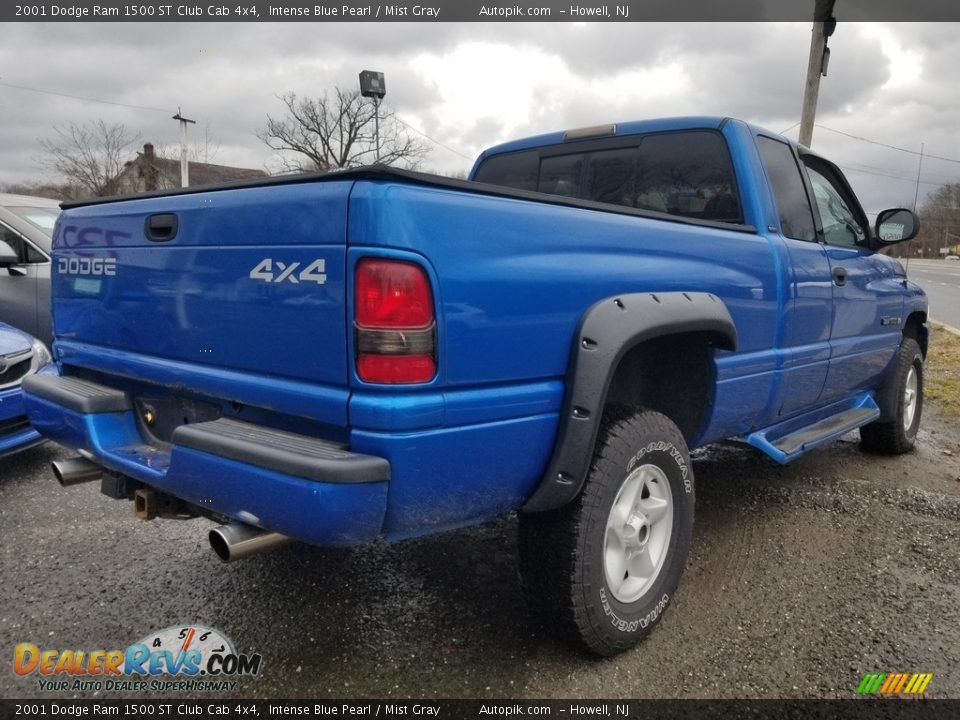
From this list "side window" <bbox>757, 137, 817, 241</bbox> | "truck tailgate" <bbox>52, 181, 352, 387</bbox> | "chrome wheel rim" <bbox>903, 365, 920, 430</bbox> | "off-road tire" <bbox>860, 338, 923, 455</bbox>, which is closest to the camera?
"truck tailgate" <bbox>52, 181, 352, 387</bbox>

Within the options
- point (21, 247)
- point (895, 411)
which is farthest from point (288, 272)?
point (21, 247)

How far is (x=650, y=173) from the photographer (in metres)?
3.50

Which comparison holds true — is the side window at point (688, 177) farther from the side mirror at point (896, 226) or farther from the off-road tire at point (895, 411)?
the off-road tire at point (895, 411)

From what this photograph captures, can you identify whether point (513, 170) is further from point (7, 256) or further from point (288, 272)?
point (7, 256)

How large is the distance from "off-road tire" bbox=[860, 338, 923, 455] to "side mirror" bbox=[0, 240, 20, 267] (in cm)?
647

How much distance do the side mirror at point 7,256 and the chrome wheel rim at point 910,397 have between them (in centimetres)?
672

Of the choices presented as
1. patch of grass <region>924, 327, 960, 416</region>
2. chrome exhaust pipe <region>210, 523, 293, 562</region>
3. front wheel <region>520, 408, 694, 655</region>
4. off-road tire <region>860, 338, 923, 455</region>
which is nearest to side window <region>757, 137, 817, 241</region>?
front wheel <region>520, 408, 694, 655</region>

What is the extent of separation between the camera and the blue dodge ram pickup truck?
5.94 feet

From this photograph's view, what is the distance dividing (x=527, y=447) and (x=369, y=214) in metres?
0.82

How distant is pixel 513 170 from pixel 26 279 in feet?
14.3

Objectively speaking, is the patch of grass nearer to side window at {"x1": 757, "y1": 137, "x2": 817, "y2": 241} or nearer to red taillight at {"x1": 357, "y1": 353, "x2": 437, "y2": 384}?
side window at {"x1": 757, "y1": 137, "x2": 817, "y2": 241}

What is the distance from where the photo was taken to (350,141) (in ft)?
142

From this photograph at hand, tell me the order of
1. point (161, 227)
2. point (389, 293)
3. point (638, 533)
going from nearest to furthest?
point (389, 293) < point (161, 227) < point (638, 533)

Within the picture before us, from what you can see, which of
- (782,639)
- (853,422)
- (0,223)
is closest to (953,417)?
(853,422)
